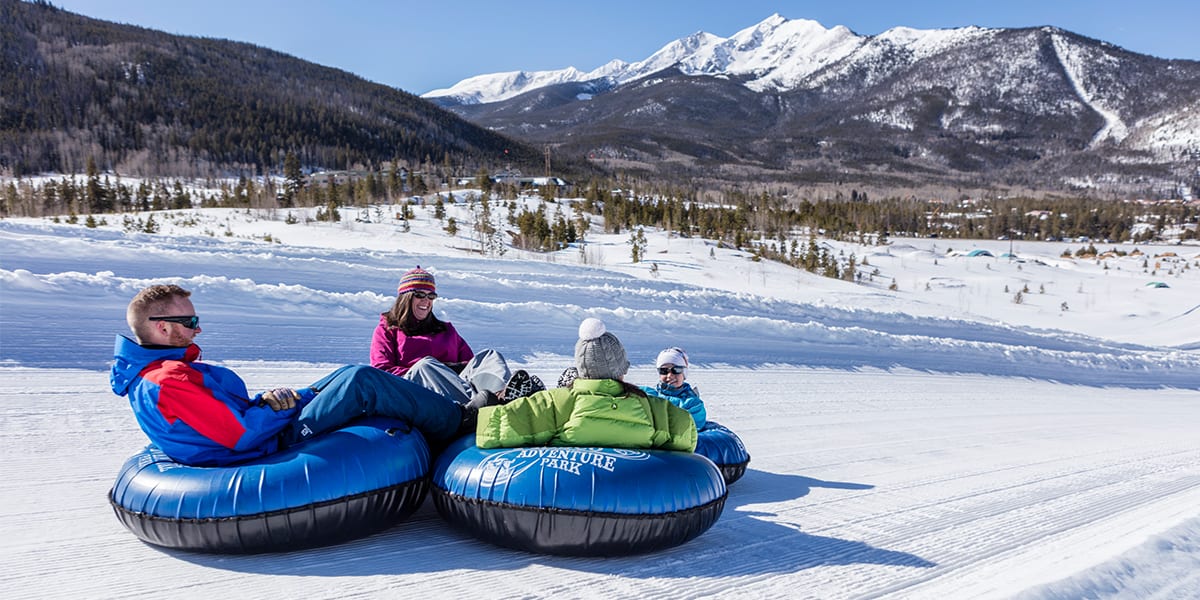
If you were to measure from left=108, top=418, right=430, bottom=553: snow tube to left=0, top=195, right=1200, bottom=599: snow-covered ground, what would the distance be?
13cm

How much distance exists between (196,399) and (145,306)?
50 cm

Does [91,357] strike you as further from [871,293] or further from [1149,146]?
[1149,146]

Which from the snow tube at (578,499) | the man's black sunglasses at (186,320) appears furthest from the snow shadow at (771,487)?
the man's black sunglasses at (186,320)

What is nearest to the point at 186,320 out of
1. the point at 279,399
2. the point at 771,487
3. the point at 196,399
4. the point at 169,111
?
the point at 196,399

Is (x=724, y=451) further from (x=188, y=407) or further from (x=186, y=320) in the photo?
(x=186, y=320)

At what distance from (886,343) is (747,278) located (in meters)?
9.00

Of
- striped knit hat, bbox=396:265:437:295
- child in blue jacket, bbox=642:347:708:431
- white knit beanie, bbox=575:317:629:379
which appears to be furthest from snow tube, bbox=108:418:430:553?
child in blue jacket, bbox=642:347:708:431

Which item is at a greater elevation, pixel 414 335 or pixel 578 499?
pixel 414 335

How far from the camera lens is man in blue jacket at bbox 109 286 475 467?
3207 millimetres

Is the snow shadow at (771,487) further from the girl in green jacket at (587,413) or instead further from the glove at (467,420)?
the glove at (467,420)

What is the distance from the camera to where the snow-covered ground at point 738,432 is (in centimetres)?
334

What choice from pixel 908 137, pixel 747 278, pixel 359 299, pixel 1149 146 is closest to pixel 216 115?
pixel 747 278

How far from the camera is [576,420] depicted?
374cm

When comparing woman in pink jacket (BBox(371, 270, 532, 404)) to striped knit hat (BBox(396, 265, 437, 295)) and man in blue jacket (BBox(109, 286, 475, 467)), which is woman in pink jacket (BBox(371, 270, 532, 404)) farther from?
man in blue jacket (BBox(109, 286, 475, 467))
